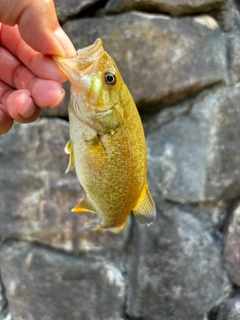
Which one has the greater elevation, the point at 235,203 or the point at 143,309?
the point at 235,203

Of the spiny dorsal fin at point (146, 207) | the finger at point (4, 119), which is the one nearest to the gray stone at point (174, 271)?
the spiny dorsal fin at point (146, 207)

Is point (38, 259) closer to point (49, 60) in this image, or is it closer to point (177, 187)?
point (177, 187)

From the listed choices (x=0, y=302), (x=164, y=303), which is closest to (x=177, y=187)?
(x=164, y=303)


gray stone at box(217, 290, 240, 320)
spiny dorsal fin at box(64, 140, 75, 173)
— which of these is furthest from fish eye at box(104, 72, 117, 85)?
gray stone at box(217, 290, 240, 320)

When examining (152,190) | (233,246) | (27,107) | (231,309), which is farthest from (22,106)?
(231,309)

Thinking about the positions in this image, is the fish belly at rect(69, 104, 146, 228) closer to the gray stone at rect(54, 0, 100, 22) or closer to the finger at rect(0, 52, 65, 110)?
the finger at rect(0, 52, 65, 110)
